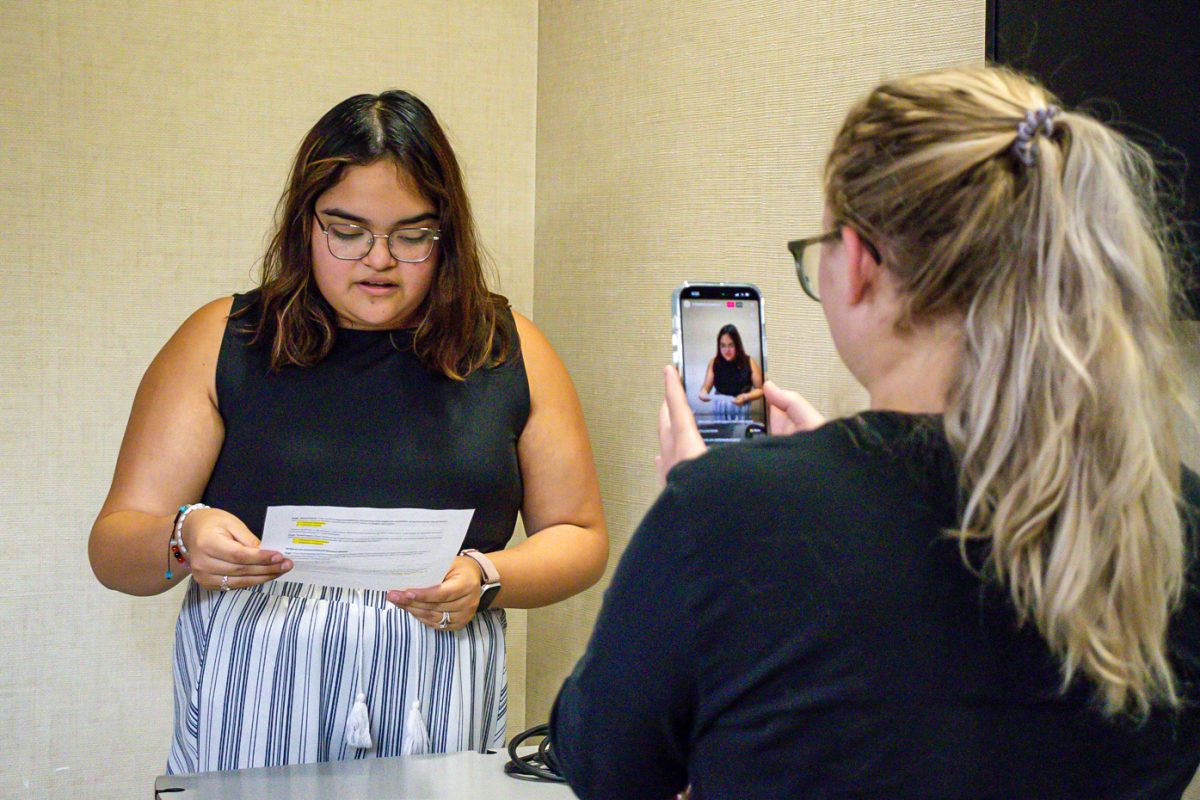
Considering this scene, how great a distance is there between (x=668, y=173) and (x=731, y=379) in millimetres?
1197

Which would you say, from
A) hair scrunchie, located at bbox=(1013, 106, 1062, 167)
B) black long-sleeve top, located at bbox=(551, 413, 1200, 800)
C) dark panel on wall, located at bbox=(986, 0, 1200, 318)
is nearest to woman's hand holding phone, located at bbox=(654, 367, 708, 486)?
black long-sleeve top, located at bbox=(551, 413, 1200, 800)

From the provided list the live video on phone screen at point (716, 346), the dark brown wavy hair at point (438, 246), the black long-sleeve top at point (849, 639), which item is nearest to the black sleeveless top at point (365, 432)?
the dark brown wavy hair at point (438, 246)

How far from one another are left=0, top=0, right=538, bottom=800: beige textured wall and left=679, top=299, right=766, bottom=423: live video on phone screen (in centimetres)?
172

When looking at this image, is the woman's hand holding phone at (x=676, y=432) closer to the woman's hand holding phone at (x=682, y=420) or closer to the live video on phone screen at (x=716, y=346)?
the woman's hand holding phone at (x=682, y=420)

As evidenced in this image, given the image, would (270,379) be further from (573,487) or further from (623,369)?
(623,369)

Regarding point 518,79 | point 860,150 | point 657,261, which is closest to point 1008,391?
point 860,150

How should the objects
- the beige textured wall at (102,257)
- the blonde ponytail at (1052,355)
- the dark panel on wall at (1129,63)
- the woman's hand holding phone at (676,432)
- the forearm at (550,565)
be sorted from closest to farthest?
the blonde ponytail at (1052,355), the woman's hand holding phone at (676,432), the dark panel on wall at (1129,63), the forearm at (550,565), the beige textured wall at (102,257)

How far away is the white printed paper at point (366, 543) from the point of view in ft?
4.64

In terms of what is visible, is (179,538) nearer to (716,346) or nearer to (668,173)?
(716,346)

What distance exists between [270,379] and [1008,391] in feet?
4.12

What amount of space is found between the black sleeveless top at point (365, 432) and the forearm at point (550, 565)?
8 centimetres

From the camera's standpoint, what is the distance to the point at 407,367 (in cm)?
177

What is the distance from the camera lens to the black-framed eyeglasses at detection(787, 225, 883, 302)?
31.1 inches

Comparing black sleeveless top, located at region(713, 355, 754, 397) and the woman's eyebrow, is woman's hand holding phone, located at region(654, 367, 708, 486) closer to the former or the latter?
black sleeveless top, located at region(713, 355, 754, 397)
